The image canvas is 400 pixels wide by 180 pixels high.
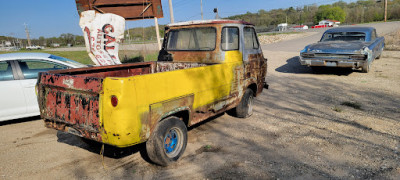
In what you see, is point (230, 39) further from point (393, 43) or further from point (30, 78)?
point (393, 43)

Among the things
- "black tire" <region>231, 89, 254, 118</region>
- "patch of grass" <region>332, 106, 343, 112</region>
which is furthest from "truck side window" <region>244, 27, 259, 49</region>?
"patch of grass" <region>332, 106, 343, 112</region>

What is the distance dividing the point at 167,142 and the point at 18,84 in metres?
3.61

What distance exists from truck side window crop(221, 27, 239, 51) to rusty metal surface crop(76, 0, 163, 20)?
5.46 meters

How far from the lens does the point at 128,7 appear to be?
30.5 feet

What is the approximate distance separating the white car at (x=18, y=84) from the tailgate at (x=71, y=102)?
2112mm

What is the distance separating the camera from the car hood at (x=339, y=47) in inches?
324

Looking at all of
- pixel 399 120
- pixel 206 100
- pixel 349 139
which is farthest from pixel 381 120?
pixel 206 100

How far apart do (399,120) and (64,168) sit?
18.6 ft

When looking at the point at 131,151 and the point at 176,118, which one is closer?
the point at 176,118

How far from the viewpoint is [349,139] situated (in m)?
4.14

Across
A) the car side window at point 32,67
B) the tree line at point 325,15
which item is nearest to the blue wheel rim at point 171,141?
the car side window at point 32,67

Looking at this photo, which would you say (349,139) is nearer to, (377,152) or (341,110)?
(377,152)

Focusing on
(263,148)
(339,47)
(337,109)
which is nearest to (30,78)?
(263,148)

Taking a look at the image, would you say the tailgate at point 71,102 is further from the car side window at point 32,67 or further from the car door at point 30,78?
the car side window at point 32,67
